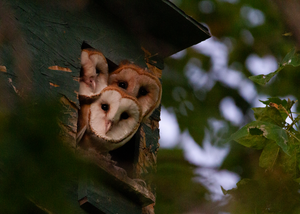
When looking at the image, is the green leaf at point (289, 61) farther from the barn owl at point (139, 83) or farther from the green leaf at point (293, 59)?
the barn owl at point (139, 83)

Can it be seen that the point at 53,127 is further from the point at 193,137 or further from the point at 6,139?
the point at 193,137

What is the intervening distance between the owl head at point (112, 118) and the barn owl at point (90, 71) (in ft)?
0.22

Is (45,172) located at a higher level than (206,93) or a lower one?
lower

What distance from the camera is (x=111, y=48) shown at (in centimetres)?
280

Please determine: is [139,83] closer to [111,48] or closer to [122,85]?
[122,85]

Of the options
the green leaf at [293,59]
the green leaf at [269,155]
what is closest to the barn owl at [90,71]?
the green leaf at [269,155]

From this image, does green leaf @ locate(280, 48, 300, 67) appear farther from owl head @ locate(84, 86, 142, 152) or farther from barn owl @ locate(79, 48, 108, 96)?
barn owl @ locate(79, 48, 108, 96)

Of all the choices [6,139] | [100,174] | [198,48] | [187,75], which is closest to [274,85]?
[198,48]

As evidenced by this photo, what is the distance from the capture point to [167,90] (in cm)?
183

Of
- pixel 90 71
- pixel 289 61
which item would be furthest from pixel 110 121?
pixel 289 61

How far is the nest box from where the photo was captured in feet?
7.38

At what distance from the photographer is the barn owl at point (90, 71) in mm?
2564

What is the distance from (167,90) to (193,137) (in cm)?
47

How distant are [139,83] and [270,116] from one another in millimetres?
984
